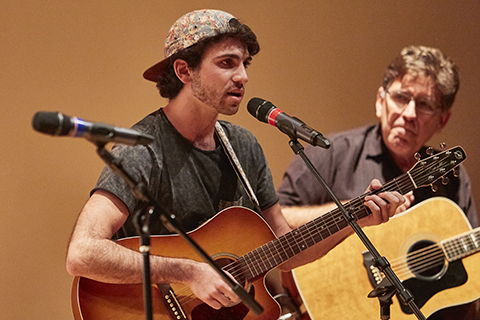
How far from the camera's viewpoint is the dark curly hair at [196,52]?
7.26 ft

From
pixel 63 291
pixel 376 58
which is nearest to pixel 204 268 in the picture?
pixel 63 291

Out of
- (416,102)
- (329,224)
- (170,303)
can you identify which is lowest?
(170,303)

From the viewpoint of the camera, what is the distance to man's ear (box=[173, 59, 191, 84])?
2258mm

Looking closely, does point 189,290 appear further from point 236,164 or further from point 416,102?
point 416,102

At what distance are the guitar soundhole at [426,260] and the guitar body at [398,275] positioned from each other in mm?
20

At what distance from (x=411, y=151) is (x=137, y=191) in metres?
2.42

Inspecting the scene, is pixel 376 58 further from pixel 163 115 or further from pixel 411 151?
pixel 163 115

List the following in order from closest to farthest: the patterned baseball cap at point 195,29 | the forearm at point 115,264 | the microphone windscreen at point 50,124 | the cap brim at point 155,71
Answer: the microphone windscreen at point 50,124 → the forearm at point 115,264 → the patterned baseball cap at point 195,29 → the cap brim at point 155,71

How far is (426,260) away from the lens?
291 cm

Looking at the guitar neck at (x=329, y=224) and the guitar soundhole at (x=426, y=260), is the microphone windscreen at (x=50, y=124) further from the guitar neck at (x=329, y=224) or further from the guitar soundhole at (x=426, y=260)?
the guitar soundhole at (x=426, y=260)

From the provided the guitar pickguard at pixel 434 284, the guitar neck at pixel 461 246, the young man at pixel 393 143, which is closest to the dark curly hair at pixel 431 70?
the young man at pixel 393 143

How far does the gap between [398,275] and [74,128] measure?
7.39ft

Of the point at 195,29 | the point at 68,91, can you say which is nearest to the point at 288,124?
the point at 195,29

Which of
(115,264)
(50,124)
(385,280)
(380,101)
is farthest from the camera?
(380,101)
